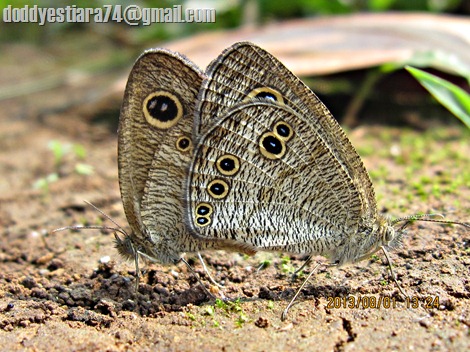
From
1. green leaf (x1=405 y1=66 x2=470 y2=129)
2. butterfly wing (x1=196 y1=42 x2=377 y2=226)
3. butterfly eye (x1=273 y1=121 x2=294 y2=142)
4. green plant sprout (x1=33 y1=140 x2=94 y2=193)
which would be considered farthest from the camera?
green plant sprout (x1=33 y1=140 x2=94 y2=193)

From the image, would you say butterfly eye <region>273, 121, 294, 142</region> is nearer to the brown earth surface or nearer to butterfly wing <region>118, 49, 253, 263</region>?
butterfly wing <region>118, 49, 253, 263</region>

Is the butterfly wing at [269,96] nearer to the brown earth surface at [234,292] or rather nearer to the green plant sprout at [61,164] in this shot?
the brown earth surface at [234,292]

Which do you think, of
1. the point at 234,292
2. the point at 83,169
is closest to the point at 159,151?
the point at 234,292

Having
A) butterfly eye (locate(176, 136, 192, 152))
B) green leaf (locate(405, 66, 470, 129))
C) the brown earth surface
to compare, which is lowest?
Result: the brown earth surface

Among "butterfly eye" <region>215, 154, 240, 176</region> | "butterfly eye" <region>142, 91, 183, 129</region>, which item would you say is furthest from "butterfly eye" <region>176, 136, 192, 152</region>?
"butterfly eye" <region>215, 154, 240, 176</region>

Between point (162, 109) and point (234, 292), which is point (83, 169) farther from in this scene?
point (234, 292)

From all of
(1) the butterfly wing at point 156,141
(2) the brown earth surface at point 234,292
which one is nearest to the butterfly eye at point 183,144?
(1) the butterfly wing at point 156,141
